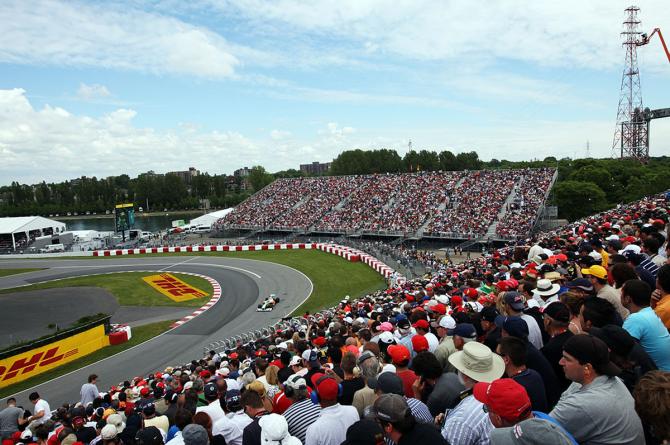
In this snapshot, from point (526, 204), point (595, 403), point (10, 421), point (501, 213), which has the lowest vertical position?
point (10, 421)

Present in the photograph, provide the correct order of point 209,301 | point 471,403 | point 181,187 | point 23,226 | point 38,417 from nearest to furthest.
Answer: point 471,403
point 38,417
point 209,301
point 23,226
point 181,187

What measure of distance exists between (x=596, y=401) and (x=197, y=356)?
1880cm

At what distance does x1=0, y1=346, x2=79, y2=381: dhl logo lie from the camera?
17.7m

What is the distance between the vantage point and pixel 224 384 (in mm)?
7566

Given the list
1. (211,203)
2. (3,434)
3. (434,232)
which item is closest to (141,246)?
(434,232)

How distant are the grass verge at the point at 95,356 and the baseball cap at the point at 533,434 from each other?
819 inches

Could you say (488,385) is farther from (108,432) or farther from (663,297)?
(108,432)

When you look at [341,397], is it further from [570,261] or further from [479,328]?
[570,261]

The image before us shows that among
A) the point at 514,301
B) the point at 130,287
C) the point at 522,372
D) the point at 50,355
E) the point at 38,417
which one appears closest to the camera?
the point at 522,372

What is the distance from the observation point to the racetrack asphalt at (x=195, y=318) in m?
18.1

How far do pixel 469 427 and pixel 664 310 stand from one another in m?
2.96

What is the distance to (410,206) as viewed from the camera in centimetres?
5025

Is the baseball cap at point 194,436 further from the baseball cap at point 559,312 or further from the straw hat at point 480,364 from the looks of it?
the baseball cap at point 559,312

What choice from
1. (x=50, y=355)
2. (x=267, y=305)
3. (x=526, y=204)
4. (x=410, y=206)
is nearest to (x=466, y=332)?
(x=50, y=355)
